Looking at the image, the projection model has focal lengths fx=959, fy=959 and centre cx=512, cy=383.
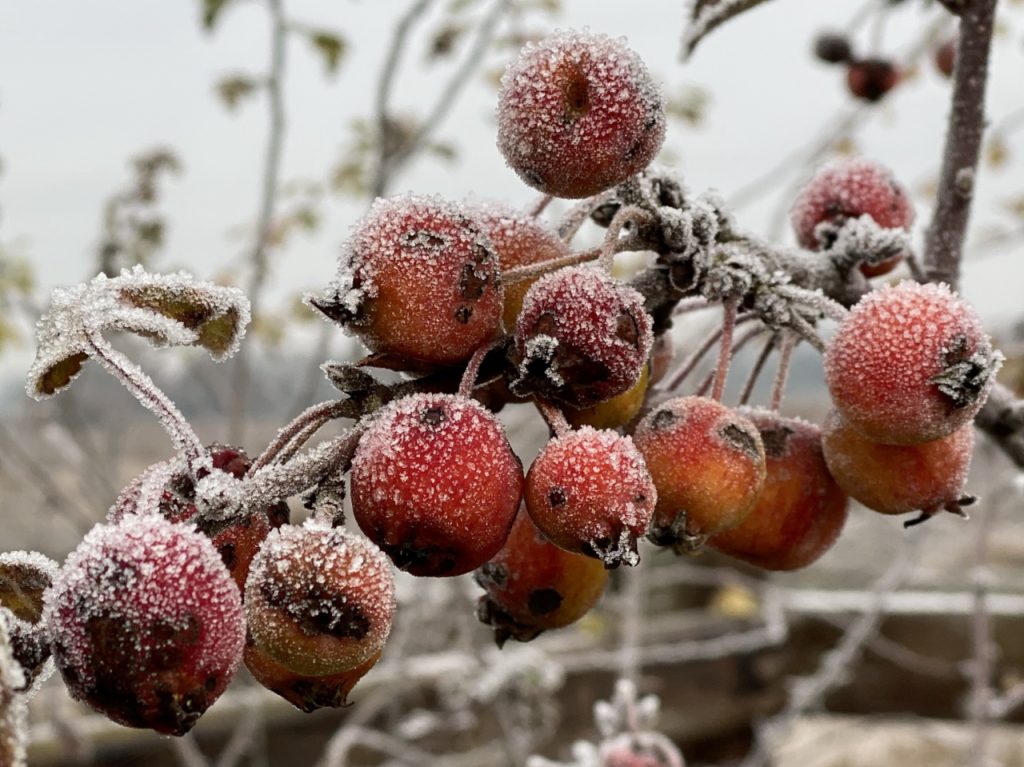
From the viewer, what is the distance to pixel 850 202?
43.8 inches

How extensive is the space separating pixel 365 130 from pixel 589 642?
2.75 metres

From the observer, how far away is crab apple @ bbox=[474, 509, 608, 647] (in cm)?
87

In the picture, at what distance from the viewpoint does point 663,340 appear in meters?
0.98

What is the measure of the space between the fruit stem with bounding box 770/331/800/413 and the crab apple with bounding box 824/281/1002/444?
A: 15 cm

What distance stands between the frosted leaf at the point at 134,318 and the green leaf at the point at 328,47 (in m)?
2.69

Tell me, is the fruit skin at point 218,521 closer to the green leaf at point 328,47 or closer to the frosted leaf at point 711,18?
the frosted leaf at point 711,18

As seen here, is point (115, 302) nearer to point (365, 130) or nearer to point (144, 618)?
point (144, 618)

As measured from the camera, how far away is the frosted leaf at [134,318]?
2.12 ft

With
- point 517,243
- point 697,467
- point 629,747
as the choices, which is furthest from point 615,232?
point 629,747

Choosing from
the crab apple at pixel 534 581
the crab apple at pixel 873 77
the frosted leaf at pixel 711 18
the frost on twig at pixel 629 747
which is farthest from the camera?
the crab apple at pixel 873 77

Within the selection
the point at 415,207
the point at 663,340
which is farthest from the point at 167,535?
the point at 663,340

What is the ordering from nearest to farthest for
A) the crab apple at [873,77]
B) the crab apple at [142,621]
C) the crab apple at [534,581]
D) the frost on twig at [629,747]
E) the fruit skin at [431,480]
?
the crab apple at [142,621], the fruit skin at [431,480], the crab apple at [534,581], the frost on twig at [629,747], the crab apple at [873,77]

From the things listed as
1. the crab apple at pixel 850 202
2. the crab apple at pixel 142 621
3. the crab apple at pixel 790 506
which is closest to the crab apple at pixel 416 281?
the crab apple at pixel 142 621

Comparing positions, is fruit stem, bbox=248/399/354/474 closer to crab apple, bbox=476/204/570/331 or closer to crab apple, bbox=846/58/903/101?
crab apple, bbox=476/204/570/331
